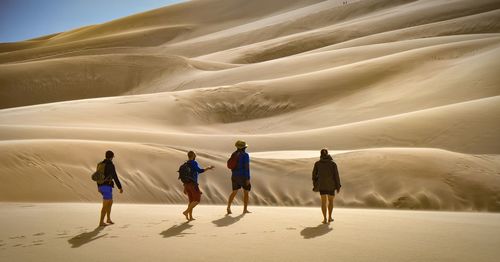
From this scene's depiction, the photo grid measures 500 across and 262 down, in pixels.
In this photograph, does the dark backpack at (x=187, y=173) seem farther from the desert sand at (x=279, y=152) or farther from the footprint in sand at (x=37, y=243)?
the footprint in sand at (x=37, y=243)

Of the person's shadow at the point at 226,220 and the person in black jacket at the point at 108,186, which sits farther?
the person's shadow at the point at 226,220

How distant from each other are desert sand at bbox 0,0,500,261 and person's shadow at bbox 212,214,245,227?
0.07m

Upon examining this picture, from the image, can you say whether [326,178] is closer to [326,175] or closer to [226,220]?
[326,175]

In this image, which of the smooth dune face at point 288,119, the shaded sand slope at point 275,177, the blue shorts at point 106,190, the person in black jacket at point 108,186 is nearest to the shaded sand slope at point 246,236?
the person in black jacket at point 108,186

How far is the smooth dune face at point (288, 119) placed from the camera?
36.7ft

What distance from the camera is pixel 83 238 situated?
245 inches

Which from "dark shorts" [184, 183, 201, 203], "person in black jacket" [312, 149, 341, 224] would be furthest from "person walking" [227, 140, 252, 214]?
"person in black jacket" [312, 149, 341, 224]

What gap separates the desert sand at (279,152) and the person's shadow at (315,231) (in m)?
0.03

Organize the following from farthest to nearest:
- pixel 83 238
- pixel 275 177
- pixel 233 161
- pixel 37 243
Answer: pixel 275 177 < pixel 233 161 < pixel 83 238 < pixel 37 243

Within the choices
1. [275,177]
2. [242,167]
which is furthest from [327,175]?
[275,177]

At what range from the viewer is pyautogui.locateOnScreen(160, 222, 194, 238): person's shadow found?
258 inches

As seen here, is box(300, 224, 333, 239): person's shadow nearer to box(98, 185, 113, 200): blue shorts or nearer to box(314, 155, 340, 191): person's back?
box(314, 155, 340, 191): person's back

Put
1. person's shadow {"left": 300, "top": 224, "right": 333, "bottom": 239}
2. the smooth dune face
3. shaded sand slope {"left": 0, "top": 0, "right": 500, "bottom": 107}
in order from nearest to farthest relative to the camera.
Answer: person's shadow {"left": 300, "top": 224, "right": 333, "bottom": 239}
the smooth dune face
shaded sand slope {"left": 0, "top": 0, "right": 500, "bottom": 107}

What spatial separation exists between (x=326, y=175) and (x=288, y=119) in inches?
641
